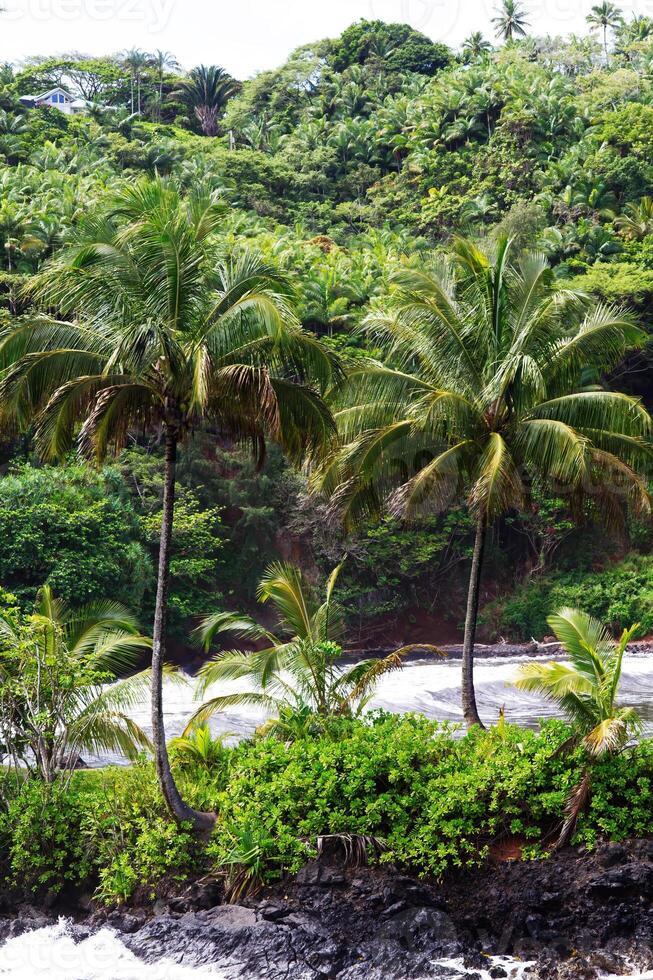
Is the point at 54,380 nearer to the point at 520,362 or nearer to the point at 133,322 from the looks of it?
the point at 133,322

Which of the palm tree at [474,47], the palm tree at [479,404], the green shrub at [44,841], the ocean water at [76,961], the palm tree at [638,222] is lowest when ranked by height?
the ocean water at [76,961]

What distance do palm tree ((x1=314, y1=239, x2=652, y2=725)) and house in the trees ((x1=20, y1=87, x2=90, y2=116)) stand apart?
55.8 meters

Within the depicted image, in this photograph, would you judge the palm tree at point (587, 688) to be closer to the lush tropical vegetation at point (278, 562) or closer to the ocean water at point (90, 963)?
the lush tropical vegetation at point (278, 562)

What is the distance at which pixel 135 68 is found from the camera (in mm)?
68500

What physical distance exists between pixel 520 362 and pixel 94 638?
690 cm

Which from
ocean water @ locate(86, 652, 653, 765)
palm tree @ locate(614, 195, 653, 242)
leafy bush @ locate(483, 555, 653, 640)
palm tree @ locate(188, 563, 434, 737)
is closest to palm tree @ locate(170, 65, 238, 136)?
palm tree @ locate(614, 195, 653, 242)

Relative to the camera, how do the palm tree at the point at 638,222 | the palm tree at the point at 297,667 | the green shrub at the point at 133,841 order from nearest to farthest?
the green shrub at the point at 133,841, the palm tree at the point at 297,667, the palm tree at the point at 638,222

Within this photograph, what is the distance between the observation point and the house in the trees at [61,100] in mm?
63912

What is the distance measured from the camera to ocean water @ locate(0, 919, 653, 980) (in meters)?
9.08

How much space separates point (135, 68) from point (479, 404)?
210 ft

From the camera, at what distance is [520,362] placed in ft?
42.9

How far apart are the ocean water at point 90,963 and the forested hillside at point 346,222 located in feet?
20.6

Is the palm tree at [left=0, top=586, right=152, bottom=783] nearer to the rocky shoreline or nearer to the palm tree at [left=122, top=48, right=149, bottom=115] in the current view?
the rocky shoreline

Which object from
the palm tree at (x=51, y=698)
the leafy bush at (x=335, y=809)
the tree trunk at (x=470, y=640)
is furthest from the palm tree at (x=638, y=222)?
the palm tree at (x=51, y=698)
